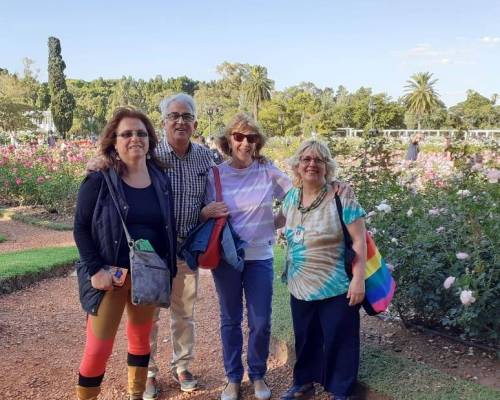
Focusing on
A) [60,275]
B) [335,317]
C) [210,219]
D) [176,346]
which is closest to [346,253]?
[335,317]

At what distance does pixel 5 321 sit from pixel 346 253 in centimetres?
297

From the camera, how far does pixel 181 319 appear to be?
2.99 metres

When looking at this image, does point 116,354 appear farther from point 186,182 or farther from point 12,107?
point 12,107

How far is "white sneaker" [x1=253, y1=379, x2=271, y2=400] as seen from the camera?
2.82 m

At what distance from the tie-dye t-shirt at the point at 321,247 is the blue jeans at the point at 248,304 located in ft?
0.74

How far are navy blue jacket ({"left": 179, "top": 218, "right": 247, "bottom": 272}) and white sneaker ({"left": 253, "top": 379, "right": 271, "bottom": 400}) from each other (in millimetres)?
693

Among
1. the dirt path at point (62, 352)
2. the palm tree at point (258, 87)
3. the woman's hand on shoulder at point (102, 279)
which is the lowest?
the dirt path at point (62, 352)

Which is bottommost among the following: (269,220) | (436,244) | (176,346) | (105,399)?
(105,399)

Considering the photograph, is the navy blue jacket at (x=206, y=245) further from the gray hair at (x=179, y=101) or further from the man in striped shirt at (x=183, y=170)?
the gray hair at (x=179, y=101)

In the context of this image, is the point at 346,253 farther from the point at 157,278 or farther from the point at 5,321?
the point at 5,321

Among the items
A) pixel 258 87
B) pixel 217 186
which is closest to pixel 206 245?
pixel 217 186

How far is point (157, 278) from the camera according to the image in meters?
2.30

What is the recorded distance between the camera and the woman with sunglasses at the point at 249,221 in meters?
2.65

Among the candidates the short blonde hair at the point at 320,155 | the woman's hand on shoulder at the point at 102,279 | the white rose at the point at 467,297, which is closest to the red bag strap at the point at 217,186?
the short blonde hair at the point at 320,155
